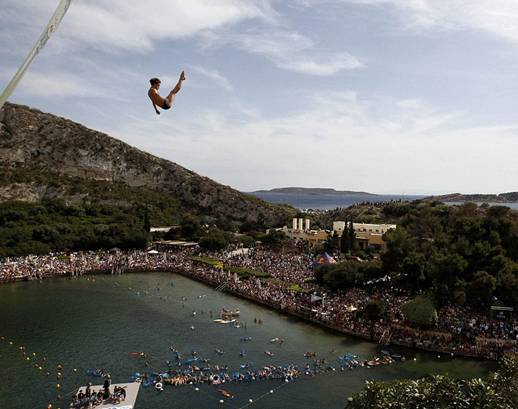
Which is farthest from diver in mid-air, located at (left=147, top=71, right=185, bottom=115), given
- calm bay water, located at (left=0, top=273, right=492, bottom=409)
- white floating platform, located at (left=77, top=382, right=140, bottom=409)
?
calm bay water, located at (left=0, top=273, right=492, bottom=409)

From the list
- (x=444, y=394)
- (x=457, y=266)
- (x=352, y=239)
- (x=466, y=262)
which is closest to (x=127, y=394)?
(x=444, y=394)

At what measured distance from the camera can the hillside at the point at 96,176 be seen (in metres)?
83.2

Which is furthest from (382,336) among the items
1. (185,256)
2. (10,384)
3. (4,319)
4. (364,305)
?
(185,256)

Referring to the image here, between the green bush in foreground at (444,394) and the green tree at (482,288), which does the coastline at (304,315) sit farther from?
the green bush in foreground at (444,394)

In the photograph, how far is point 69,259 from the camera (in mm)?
54438

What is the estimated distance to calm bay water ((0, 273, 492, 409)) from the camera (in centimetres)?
2277

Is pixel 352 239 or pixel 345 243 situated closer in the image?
pixel 345 243

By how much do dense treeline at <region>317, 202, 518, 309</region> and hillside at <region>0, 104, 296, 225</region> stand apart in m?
45.9

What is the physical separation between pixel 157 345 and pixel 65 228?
3896 centimetres

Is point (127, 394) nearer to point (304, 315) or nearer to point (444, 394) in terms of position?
point (444, 394)

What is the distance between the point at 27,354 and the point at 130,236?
3492 cm

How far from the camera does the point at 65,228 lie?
205 ft

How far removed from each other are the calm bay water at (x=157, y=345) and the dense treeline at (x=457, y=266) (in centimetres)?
622

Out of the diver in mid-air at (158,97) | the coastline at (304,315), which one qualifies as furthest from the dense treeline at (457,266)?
the diver in mid-air at (158,97)
